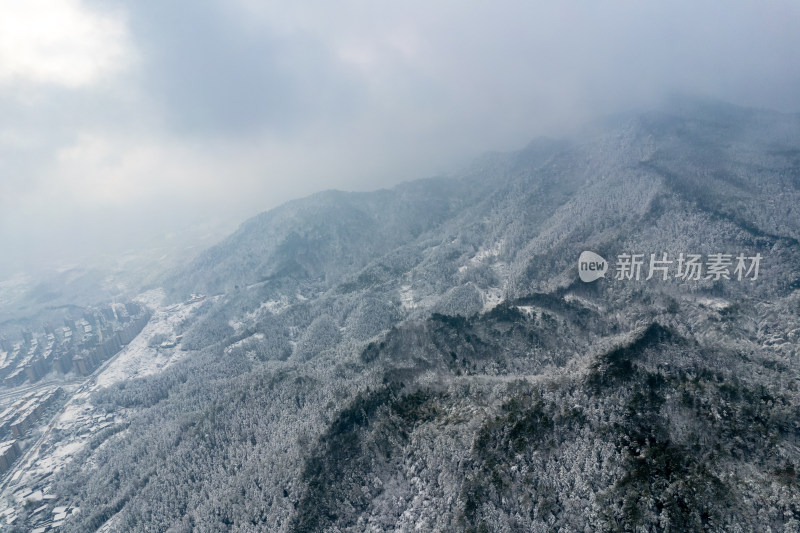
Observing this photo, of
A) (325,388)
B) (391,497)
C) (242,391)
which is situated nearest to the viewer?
(391,497)

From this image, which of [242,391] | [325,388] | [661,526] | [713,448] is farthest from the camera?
[242,391]

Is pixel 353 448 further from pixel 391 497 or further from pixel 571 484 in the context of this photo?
pixel 571 484

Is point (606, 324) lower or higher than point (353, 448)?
lower

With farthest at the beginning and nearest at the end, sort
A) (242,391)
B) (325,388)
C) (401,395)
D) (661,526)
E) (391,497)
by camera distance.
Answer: (242,391) < (325,388) < (401,395) < (391,497) < (661,526)

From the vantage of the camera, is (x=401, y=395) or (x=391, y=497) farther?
(x=401, y=395)

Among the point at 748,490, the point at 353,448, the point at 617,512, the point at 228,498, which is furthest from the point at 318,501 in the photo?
the point at 748,490

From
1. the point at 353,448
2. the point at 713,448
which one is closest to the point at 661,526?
the point at 713,448

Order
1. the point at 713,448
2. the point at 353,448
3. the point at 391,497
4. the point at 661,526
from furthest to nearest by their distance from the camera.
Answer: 1. the point at 353,448
2. the point at 391,497
3. the point at 713,448
4. the point at 661,526

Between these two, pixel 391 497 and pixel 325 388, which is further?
pixel 325 388

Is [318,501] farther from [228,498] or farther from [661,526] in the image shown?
[661,526]
